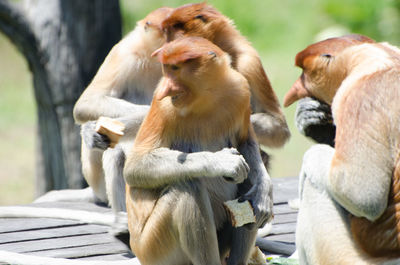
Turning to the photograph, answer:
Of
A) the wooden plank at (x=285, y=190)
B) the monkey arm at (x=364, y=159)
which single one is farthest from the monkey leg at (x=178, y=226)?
the wooden plank at (x=285, y=190)

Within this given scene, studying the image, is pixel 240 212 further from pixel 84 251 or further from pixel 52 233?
pixel 52 233

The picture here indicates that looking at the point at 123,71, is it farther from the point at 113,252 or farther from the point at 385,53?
the point at 385,53

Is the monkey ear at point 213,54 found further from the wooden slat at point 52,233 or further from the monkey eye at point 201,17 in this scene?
the wooden slat at point 52,233

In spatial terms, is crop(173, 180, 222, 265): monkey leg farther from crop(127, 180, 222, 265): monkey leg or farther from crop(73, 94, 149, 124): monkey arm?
crop(73, 94, 149, 124): monkey arm

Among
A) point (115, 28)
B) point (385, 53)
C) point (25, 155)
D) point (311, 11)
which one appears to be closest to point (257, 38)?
point (311, 11)

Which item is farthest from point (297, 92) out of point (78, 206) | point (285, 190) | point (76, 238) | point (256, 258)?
point (78, 206)

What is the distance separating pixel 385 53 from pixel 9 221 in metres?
2.87

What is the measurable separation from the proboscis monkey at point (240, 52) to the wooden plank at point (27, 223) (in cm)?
148

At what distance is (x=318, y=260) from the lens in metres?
3.25

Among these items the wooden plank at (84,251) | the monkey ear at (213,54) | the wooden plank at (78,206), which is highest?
the monkey ear at (213,54)

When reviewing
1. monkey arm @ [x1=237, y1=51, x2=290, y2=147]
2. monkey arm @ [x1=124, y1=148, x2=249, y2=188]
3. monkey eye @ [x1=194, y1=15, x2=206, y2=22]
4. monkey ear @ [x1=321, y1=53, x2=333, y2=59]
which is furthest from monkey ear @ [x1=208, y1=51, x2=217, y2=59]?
monkey arm @ [x1=237, y1=51, x2=290, y2=147]

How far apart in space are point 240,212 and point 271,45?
12.2 m

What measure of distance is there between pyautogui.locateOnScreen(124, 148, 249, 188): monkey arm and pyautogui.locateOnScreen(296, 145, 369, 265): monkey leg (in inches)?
12.5

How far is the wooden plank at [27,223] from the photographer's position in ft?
15.4
